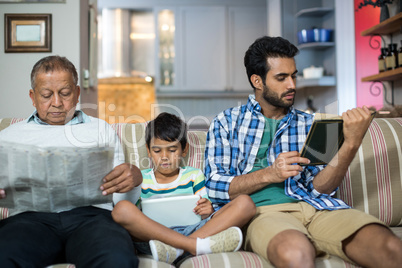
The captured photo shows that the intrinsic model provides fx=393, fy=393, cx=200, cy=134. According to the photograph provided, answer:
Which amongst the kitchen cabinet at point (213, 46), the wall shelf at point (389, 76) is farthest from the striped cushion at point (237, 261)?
the kitchen cabinet at point (213, 46)

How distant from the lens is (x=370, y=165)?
5.54 ft

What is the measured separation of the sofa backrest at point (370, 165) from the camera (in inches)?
65.0

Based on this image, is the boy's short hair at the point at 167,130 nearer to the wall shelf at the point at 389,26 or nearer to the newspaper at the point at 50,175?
the newspaper at the point at 50,175

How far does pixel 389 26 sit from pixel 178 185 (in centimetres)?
214

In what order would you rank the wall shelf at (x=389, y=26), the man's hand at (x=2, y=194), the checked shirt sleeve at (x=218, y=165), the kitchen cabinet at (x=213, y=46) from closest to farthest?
the man's hand at (x=2, y=194), the checked shirt sleeve at (x=218, y=165), the wall shelf at (x=389, y=26), the kitchen cabinet at (x=213, y=46)

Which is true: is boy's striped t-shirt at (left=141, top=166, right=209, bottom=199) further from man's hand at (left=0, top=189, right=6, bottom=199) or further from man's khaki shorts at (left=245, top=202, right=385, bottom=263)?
man's hand at (left=0, top=189, right=6, bottom=199)

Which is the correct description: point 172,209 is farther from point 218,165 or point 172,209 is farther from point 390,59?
point 390,59

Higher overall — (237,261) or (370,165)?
(370,165)

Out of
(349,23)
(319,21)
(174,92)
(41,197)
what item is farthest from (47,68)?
(174,92)

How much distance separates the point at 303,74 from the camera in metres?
4.32

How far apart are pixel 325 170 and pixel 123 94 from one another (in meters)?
4.52

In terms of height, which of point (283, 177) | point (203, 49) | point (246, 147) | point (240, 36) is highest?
point (240, 36)

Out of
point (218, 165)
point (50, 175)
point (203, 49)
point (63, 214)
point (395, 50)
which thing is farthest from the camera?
point (203, 49)

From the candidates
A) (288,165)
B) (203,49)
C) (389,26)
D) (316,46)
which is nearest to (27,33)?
(288,165)
